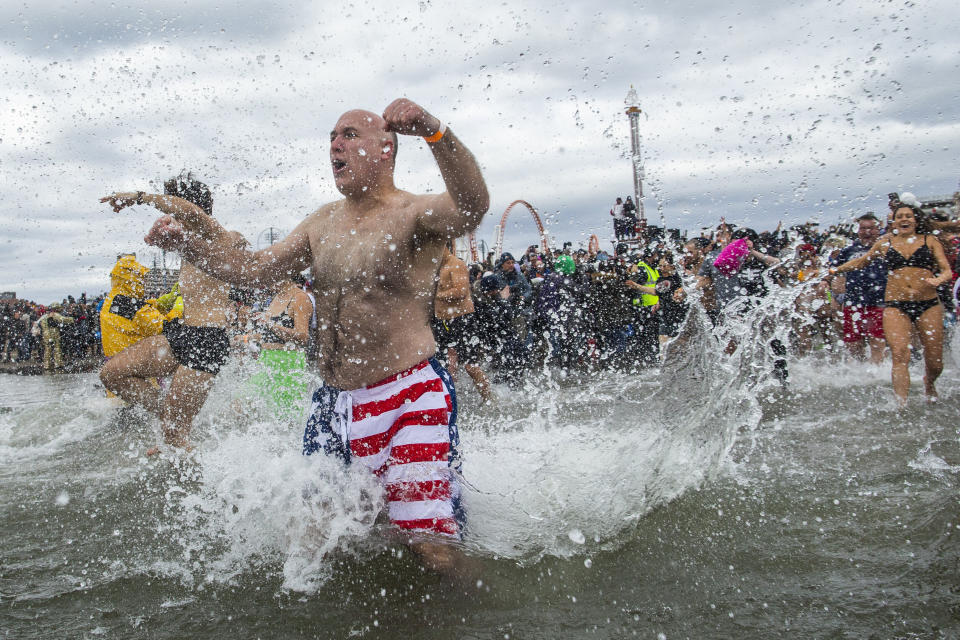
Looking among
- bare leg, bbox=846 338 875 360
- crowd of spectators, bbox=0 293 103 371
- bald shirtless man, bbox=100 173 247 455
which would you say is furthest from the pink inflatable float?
crowd of spectators, bbox=0 293 103 371

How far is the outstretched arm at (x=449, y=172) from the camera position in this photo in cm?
206

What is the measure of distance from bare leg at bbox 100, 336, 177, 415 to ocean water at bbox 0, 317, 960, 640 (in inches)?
22.0

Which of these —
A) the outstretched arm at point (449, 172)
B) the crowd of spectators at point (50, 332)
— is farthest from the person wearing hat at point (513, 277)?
the crowd of spectators at point (50, 332)

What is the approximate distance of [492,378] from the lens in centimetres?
956

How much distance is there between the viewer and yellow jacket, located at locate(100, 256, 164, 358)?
19.8 feet

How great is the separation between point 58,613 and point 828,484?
11.4 feet

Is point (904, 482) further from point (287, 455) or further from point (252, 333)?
point (252, 333)

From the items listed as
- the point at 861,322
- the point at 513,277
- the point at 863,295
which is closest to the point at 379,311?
the point at 863,295

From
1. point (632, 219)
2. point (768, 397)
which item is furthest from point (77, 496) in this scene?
point (632, 219)

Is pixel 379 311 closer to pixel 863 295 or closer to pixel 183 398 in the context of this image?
pixel 183 398

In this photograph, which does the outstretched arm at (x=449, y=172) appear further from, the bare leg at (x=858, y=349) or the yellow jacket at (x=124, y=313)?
the bare leg at (x=858, y=349)

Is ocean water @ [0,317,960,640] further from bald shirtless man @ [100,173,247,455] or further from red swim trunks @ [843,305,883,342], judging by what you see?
red swim trunks @ [843,305,883,342]

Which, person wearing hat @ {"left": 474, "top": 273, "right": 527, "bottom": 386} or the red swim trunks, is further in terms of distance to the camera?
person wearing hat @ {"left": 474, "top": 273, "right": 527, "bottom": 386}

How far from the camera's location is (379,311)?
2.47 m
